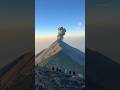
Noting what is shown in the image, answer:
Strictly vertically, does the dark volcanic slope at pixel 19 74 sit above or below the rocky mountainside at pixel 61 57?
below

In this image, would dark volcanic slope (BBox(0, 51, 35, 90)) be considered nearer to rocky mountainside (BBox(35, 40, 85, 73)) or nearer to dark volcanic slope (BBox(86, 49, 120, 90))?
rocky mountainside (BBox(35, 40, 85, 73))

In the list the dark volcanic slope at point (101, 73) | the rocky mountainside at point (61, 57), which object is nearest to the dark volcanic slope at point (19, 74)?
the rocky mountainside at point (61, 57)

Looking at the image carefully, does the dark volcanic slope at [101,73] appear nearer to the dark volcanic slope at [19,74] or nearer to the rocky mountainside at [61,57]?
the rocky mountainside at [61,57]

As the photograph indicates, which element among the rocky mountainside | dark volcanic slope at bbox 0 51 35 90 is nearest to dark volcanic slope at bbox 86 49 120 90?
the rocky mountainside

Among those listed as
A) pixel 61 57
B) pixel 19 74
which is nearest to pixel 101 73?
pixel 61 57

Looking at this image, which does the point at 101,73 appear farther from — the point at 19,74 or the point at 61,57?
the point at 19,74

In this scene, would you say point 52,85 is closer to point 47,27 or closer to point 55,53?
point 55,53
